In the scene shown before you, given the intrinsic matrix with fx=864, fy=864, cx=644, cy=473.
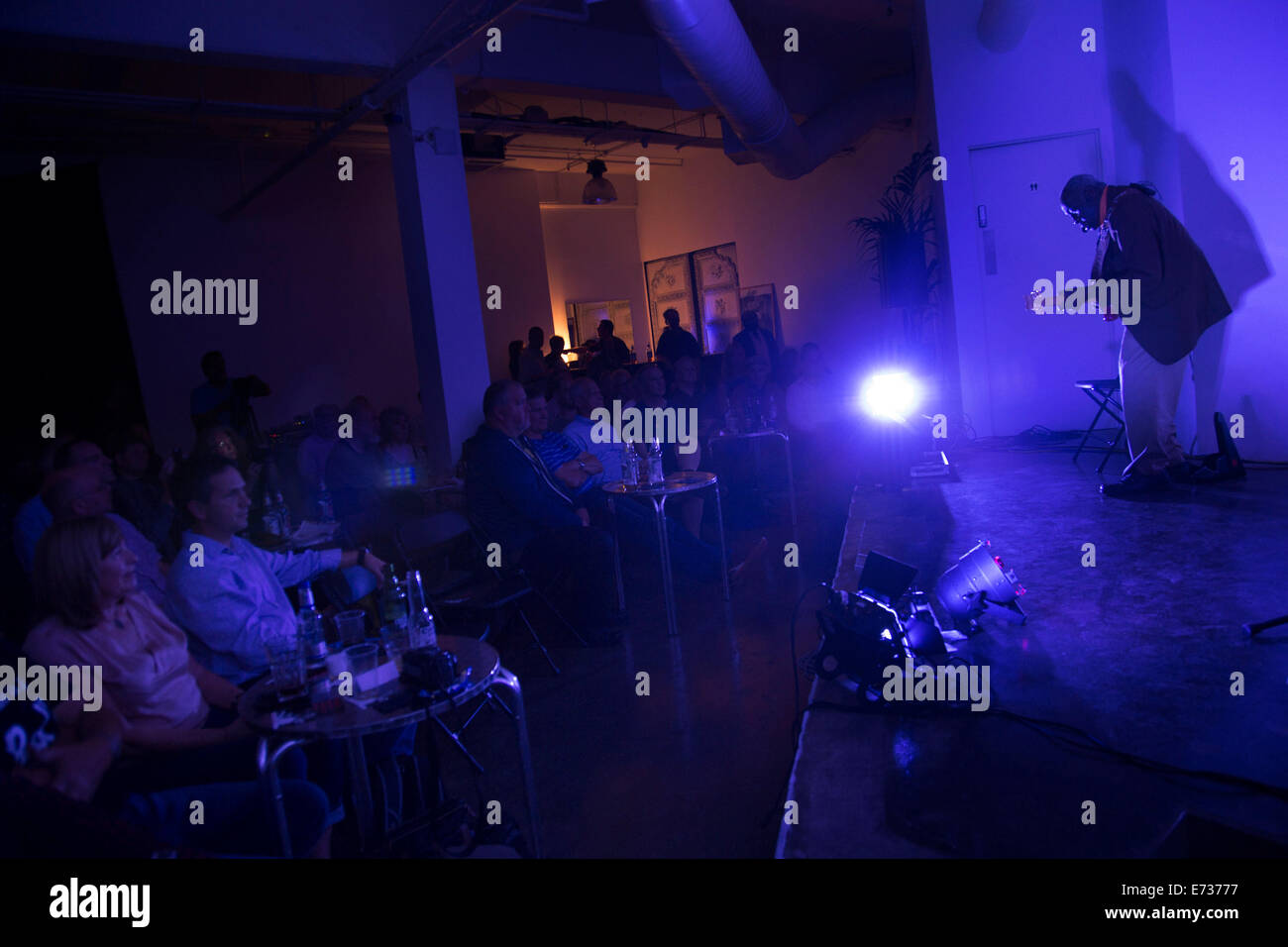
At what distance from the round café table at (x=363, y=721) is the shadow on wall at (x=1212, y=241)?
515cm

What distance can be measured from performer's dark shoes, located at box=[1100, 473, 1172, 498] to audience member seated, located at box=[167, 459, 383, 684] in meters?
4.46

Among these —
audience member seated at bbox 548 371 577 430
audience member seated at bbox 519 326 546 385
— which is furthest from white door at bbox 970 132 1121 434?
audience member seated at bbox 519 326 546 385

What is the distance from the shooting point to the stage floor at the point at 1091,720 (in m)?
Answer: 2.01

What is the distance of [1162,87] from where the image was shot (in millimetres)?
5602

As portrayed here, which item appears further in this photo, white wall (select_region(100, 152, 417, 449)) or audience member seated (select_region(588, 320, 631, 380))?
audience member seated (select_region(588, 320, 631, 380))

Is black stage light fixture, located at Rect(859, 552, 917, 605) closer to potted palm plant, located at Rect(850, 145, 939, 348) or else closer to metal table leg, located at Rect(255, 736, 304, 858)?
metal table leg, located at Rect(255, 736, 304, 858)

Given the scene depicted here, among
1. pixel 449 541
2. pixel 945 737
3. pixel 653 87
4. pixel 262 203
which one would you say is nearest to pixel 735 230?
pixel 653 87

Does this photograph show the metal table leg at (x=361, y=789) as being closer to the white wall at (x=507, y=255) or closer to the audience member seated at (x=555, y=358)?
the audience member seated at (x=555, y=358)

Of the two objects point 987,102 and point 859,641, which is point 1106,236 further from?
point 859,641

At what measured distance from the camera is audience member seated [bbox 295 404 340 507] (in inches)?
257

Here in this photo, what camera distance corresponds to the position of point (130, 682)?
7.16ft

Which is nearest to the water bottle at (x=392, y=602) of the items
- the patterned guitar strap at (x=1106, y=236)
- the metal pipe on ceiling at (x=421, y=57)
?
the metal pipe on ceiling at (x=421, y=57)

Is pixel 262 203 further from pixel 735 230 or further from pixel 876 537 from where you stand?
pixel 876 537

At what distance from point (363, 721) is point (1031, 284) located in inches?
276
